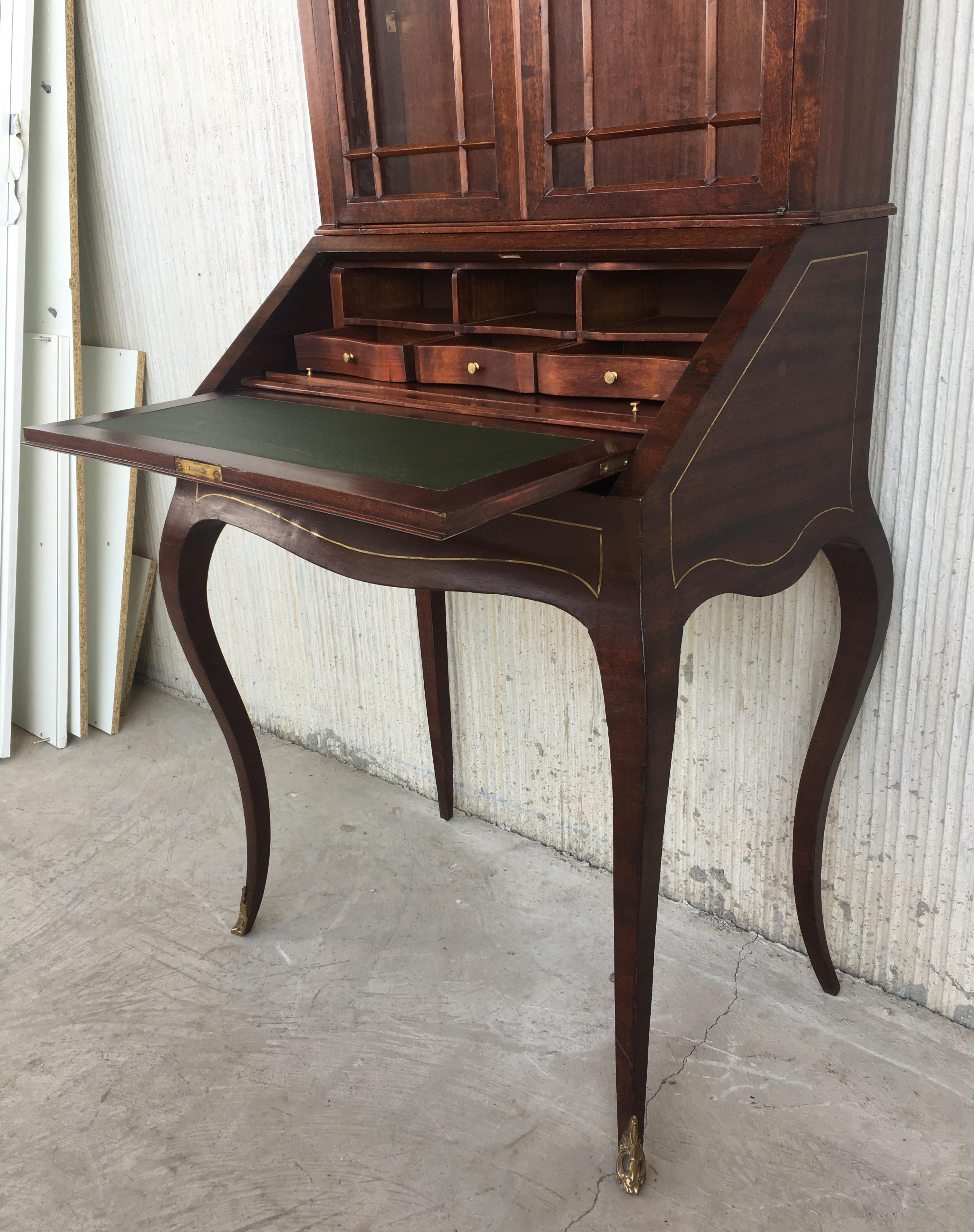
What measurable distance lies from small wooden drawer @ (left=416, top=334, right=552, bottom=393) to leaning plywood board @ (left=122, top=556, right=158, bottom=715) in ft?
6.31

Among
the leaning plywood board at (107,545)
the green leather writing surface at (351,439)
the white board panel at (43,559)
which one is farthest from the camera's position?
the leaning plywood board at (107,545)

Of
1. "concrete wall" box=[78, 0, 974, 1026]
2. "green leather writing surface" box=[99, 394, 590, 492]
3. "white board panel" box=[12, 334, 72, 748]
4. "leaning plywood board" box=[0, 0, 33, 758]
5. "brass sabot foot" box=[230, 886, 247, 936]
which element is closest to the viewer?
"green leather writing surface" box=[99, 394, 590, 492]

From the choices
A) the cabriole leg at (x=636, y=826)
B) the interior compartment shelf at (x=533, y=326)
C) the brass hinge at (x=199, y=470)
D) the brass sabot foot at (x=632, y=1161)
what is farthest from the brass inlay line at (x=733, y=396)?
the brass sabot foot at (x=632, y=1161)

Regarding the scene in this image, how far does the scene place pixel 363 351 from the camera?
1861 millimetres

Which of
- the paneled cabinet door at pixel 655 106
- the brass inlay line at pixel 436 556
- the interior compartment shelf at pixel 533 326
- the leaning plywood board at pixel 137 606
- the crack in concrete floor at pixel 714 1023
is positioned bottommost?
the crack in concrete floor at pixel 714 1023

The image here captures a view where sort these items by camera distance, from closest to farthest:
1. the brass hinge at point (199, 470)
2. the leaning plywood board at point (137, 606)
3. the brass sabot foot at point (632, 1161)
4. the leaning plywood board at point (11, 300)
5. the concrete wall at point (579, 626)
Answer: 1. the brass hinge at point (199, 470)
2. the brass sabot foot at point (632, 1161)
3. the concrete wall at point (579, 626)
4. the leaning plywood board at point (11, 300)
5. the leaning plywood board at point (137, 606)

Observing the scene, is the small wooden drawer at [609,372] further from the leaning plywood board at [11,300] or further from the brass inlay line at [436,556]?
the leaning plywood board at [11,300]

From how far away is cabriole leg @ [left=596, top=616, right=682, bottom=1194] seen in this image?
4.54 feet

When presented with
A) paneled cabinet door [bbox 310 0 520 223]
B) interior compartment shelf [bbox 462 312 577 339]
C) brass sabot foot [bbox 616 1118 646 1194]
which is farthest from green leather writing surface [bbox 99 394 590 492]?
brass sabot foot [bbox 616 1118 646 1194]

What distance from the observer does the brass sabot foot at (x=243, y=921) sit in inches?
91.0

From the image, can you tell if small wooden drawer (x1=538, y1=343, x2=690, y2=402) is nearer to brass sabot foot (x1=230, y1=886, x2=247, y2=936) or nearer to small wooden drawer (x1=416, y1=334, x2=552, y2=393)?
small wooden drawer (x1=416, y1=334, x2=552, y2=393)

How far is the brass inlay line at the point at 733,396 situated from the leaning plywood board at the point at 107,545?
2190 millimetres

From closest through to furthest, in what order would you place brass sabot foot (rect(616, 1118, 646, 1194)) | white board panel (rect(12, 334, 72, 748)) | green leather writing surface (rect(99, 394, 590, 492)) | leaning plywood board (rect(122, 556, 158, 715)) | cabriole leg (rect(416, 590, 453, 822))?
green leather writing surface (rect(99, 394, 590, 492)), brass sabot foot (rect(616, 1118, 646, 1194)), cabriole leg (rect(416, 590, 453, 822)), white board panel (rect(12, 334, 72, 748)), leaning plywood board (rect(122, 556, 158, 715))

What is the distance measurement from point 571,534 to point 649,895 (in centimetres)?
52
